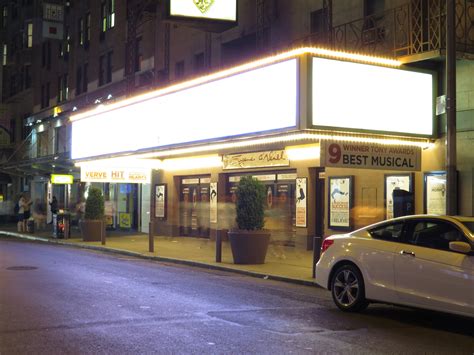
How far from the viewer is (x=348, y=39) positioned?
1711 cm

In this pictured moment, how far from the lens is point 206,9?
19266 mm

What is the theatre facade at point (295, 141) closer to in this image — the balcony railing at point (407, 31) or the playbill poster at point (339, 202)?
the playbill poster at point (339, 202)

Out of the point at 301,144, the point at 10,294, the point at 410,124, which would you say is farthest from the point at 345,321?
the point at 301,144

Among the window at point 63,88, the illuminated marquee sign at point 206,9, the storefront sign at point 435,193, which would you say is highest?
the window at point 63,88

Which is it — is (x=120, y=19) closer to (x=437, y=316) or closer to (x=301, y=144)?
(x=301, y=144)

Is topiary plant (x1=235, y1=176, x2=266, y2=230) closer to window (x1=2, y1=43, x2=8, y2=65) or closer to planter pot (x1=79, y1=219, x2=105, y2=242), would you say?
planter pot (x1=79, y1=219, x2=105, y2=242)

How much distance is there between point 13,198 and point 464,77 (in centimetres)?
4142

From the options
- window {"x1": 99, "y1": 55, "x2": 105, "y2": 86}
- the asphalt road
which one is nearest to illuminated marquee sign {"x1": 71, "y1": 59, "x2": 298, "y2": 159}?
the asphalt road

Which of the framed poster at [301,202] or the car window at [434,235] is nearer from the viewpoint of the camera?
the car window at [434,235]

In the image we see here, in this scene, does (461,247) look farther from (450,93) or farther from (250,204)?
(250,204)

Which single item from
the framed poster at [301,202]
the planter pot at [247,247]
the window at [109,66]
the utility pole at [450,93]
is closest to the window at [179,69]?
the window at [109,66]

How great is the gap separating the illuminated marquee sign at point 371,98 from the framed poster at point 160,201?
1347 centimetres

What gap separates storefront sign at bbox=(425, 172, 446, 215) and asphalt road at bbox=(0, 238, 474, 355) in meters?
4.63

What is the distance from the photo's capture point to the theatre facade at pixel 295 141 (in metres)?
13.7
